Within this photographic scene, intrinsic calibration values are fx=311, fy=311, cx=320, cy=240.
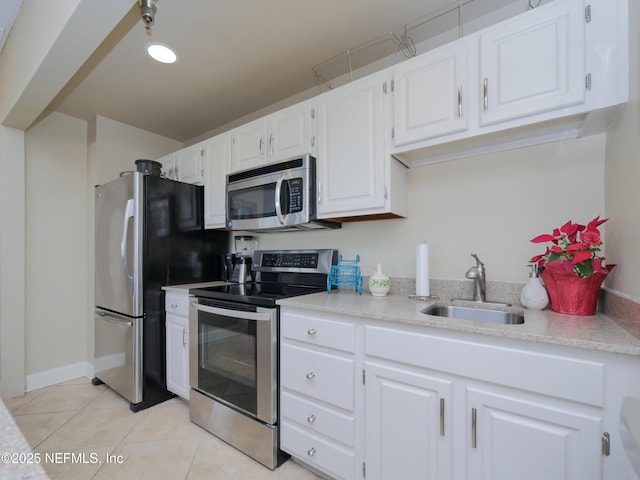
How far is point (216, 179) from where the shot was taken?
8.27 feet

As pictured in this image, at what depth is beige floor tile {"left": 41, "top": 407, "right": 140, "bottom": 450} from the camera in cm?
188

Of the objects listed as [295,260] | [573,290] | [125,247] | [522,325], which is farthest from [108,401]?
[573,290]

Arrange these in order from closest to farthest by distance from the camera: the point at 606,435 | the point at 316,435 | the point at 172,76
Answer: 1. the point at 606,435
2. the point at 316,435
3. the point at 172,76

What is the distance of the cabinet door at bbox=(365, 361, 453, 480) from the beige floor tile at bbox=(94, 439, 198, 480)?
104 centimetres

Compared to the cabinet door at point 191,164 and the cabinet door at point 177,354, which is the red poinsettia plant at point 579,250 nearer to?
the cabinet door at point 177,354

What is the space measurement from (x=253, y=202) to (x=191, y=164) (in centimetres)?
88

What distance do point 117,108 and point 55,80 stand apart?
3.19 ft

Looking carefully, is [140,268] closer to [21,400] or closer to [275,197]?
[275,197]

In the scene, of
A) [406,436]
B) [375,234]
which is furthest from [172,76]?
[406,436]

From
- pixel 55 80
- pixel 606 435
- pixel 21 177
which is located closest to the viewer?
pixel 606 435

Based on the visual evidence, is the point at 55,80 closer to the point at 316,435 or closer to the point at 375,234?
the point at 375,234

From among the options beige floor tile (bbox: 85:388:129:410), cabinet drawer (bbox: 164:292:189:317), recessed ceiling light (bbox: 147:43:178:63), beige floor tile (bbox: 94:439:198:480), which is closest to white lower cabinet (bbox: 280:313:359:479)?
beige floor tile (bbox: 94:439:198:480)

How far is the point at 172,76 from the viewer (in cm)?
228

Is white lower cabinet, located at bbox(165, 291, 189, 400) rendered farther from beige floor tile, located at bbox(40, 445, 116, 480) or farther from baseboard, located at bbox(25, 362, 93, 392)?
baseboard, located at bbox(25, 362, 93, 392)
